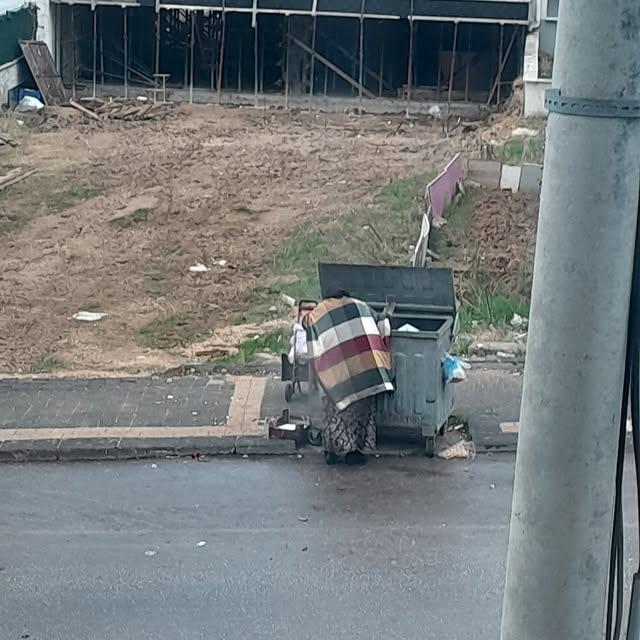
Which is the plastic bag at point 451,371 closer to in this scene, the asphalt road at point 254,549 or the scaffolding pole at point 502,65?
the asphalt road at point 254,549

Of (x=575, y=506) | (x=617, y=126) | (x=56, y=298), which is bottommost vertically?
(x=56, y=298)

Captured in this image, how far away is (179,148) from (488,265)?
11.0 metres

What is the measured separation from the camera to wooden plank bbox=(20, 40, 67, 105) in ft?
98.0

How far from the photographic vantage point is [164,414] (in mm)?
9102

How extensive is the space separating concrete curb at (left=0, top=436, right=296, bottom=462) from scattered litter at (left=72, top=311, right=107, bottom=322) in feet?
15.6

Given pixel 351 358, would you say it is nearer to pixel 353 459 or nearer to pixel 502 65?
pixel 353 459

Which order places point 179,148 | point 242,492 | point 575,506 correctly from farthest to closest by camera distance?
point 179,148
point 242,492
point 575,506

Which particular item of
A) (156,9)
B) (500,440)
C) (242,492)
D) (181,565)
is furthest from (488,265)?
(156,9)

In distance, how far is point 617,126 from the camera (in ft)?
6.42

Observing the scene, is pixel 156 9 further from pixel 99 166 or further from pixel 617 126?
pixel 617 126

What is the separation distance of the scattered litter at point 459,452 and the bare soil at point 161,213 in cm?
347

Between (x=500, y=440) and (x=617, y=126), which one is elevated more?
(x=617, y=126)

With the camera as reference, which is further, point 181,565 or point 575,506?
point 181,565

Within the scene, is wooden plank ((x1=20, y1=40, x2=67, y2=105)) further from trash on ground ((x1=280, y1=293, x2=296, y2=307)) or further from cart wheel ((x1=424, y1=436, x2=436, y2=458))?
cart wheel ((x1=424, y1=436, x2=436, y2=458))
